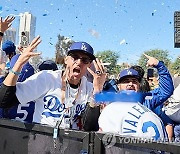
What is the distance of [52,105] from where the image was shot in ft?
7.48

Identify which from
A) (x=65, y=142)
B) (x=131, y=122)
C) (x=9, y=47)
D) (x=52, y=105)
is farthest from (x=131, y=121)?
(x=9, y=47)

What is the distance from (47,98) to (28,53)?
0.37 m

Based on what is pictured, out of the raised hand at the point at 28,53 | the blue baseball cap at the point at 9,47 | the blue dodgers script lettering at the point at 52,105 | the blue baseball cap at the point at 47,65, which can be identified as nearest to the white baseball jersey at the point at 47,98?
the blue dodgers script lettering at the point at 52,105

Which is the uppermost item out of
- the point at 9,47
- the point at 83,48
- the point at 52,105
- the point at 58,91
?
the point at 9,47

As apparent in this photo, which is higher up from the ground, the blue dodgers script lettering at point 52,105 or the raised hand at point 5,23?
the raised hand at point 5,23

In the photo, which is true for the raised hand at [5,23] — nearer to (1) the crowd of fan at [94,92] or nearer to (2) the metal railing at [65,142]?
(1) the crowd of fan at [94,92]

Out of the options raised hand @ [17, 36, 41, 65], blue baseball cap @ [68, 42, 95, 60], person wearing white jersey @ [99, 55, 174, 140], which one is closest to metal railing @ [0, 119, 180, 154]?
person wearing white jersey @ [99, 55, 174, 140]

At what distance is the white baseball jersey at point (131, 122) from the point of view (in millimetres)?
1656

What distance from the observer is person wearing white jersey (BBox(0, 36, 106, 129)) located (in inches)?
85.8

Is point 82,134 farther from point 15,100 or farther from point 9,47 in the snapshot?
point 9,47

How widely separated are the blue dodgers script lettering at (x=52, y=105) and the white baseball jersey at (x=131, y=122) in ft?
1.80

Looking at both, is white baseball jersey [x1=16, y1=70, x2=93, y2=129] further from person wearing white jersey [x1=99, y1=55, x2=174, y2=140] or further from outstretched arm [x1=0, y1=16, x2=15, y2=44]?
outstretched arm [x1=0, y1=16, x2=15, y2=44]

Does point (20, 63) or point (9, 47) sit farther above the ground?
point (9, 47)

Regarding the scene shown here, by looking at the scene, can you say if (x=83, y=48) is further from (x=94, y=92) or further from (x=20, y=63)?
(x=20, y=63)
